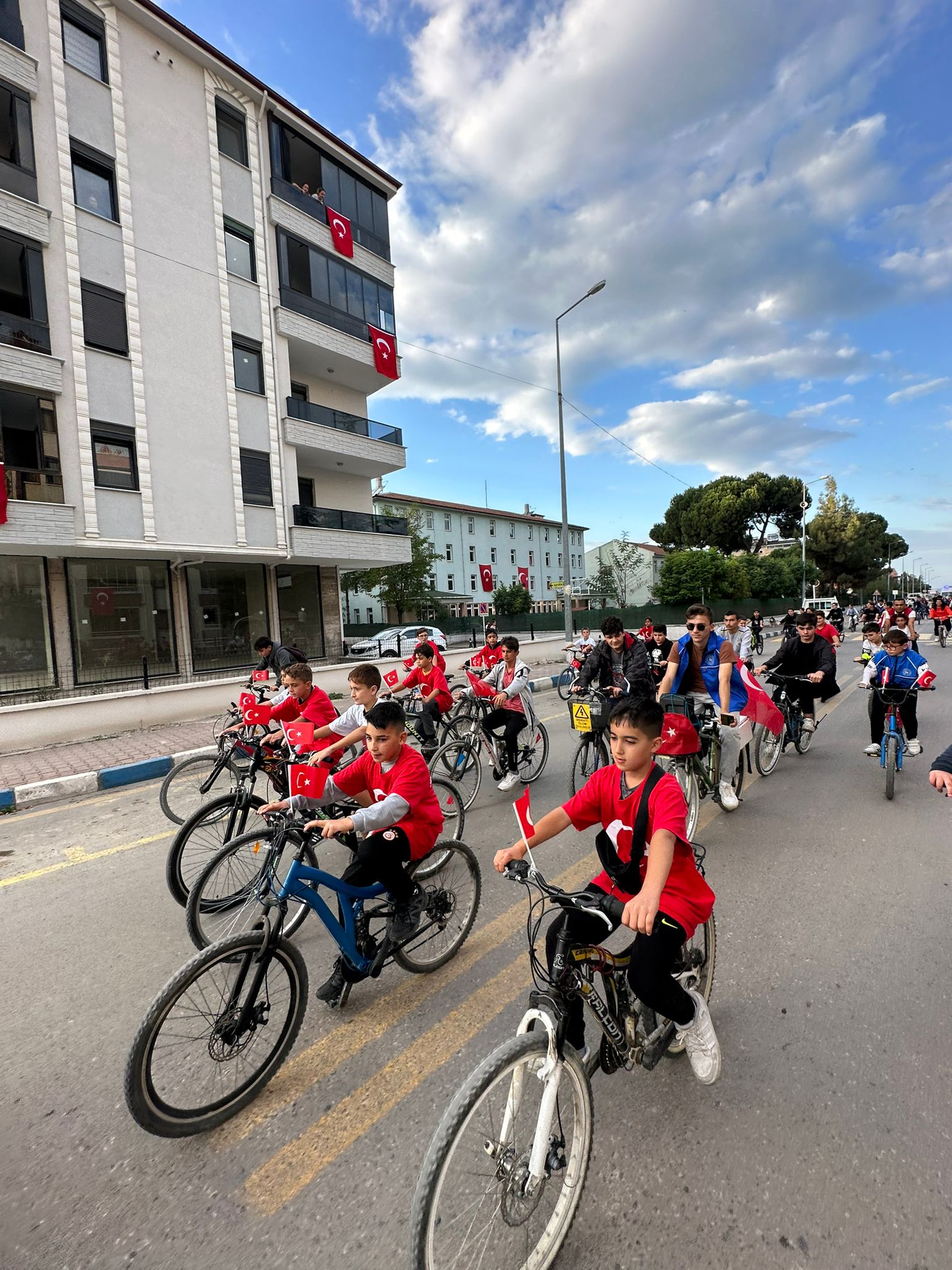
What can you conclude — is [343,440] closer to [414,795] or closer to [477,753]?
[477,753]

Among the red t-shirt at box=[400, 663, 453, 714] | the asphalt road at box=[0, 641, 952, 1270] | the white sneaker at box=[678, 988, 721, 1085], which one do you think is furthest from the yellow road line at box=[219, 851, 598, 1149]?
the red t-shirt at box=[400, 663, 453, 714]

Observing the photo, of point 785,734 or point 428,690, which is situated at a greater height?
point 428,690

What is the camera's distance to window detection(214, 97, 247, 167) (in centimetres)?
1861

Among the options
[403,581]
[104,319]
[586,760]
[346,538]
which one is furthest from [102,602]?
[403,581]

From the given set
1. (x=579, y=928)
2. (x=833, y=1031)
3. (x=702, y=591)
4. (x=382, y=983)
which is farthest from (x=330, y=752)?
(x=702, y=591)

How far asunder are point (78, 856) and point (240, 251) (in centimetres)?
1980

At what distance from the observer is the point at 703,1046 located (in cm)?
231

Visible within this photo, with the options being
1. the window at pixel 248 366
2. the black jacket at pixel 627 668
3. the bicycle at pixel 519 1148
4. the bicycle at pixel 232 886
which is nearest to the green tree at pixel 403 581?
the window at pixel 248 366

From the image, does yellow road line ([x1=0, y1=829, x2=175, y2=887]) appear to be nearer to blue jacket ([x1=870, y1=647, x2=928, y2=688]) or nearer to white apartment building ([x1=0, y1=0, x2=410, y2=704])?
blue jacket ([x1=870, y1=647, x2=928, y2=688])

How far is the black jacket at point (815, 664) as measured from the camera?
7398mm

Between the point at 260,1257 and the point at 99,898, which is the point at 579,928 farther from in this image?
the point at 99,898

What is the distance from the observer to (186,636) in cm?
1859

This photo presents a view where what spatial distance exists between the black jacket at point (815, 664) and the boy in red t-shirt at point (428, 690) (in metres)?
3.98

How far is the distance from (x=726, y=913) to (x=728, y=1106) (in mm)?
1512
